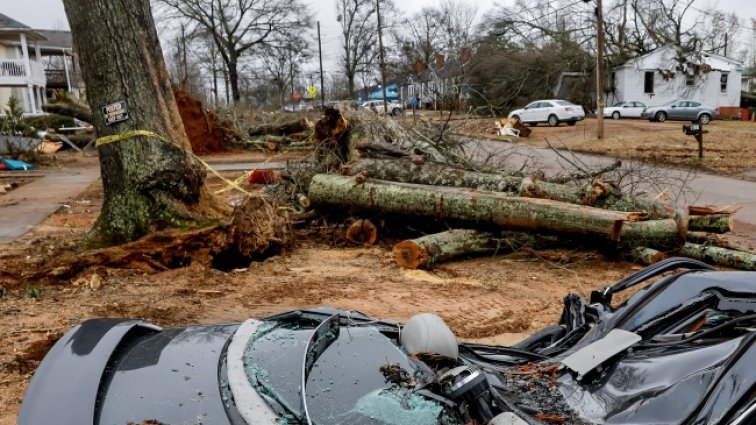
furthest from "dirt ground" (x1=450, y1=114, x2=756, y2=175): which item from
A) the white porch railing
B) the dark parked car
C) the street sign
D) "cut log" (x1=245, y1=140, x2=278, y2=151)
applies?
the white porch railing

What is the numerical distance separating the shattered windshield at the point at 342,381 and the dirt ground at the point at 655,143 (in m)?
9.38

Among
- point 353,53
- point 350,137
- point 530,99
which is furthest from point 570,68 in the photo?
point 350,137

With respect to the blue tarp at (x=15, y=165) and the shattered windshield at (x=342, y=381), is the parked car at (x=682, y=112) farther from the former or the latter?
the shattered windshield at (x=342, y=381)

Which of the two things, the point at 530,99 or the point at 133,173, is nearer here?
the point at 133,173

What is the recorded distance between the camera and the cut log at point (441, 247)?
22.3 ft

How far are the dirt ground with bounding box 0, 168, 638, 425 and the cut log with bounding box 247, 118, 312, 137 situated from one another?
16811 mm

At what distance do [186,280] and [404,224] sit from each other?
3.16m

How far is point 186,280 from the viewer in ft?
19.2

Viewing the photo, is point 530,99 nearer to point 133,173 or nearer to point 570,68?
point 570,68

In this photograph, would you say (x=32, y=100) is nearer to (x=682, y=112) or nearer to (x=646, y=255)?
(x=682, y=112)

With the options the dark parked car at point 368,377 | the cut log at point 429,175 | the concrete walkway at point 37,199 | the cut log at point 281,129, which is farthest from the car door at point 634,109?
the dark parked car at point 368,377

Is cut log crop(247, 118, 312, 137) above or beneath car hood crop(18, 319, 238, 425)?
above

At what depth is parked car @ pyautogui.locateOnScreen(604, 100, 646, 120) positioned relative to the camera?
39125 millimetres

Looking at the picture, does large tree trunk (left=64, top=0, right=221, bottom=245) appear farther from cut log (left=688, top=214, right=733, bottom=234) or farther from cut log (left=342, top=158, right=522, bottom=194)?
cut log (left=688, top=214, right=733, bottom=234)
